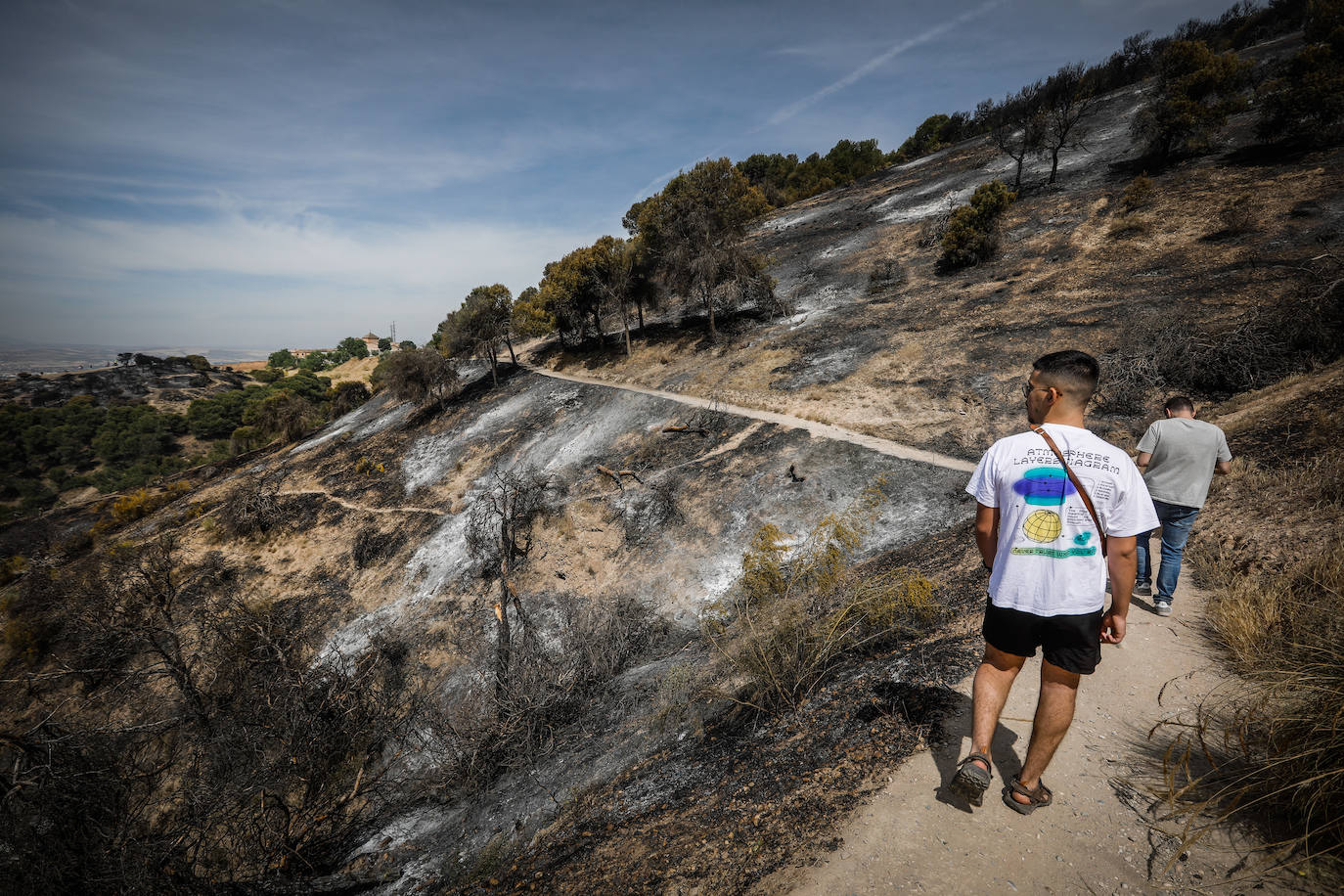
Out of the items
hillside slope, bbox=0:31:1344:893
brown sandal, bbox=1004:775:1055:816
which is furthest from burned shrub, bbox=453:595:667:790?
brown sandal, bbox=1004:775:1055:816

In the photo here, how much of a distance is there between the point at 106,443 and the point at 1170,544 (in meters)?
82.1

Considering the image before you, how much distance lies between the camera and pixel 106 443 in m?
51.7

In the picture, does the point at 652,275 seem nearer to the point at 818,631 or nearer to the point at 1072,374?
the point at 818,631

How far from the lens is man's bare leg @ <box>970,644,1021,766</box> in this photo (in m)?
2.77

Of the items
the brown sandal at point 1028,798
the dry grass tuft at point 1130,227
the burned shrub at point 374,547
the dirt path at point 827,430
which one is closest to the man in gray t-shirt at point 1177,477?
the brown sandal at point 1028,798

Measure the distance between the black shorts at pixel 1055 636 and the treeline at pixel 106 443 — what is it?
→ 47.4 metres

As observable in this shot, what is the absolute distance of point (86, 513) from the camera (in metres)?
26.7

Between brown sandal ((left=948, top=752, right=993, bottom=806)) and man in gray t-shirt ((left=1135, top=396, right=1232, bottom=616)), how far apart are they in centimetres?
335

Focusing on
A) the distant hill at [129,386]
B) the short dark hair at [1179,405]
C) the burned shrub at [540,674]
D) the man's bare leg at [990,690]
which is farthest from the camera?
the distant hill at [129,386]

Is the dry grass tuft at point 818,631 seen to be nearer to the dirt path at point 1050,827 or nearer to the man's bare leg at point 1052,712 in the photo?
the dirt path at point 1050,827

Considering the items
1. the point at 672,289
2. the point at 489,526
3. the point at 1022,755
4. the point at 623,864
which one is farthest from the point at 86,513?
the point at 1022,755

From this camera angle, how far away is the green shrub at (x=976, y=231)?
22.4 m

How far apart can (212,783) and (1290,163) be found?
38.2 m

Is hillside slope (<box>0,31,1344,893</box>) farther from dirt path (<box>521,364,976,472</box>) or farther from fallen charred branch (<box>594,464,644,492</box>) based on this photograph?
dirt path (<box>521,364,976,472</box>)
